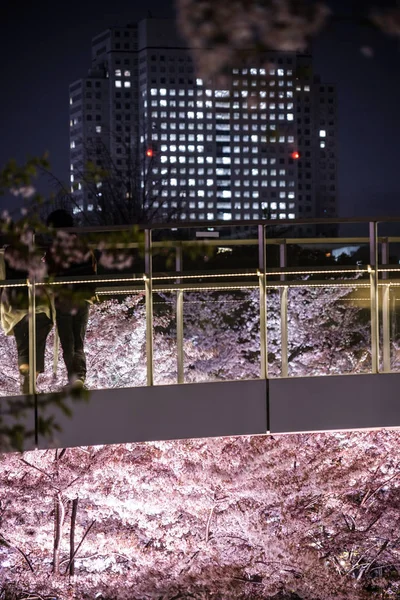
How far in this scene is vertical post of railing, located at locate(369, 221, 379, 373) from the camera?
5504 mm

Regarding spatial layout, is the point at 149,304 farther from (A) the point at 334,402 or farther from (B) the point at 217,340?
(B) the point at 217,340

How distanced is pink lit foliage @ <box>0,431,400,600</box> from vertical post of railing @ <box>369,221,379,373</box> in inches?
230

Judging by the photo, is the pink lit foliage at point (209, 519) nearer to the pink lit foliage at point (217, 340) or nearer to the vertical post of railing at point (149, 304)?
the pink lit foliage at point (217, 340)

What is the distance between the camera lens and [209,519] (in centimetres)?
1216

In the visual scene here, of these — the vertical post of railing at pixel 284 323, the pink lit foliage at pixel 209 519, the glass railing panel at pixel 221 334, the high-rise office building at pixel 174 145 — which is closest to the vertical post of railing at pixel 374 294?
the vertical post of railing at pixel 284 323

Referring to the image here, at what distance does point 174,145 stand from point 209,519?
107 ft

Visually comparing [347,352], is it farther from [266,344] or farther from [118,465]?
[118,465]

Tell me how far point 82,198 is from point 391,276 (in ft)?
85.9

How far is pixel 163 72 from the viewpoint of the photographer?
160 feet

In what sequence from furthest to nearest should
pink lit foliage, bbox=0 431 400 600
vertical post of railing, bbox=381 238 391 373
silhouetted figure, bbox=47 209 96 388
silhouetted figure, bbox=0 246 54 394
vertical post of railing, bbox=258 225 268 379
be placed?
pink lit foliage, bbox=0 431 400 600 < vertical post of railing, bbox=381 238 391 373 < vertical post of railing, bbox=258 225 268 379 < silhouetted figure, bbox=0 246 54 394 < silhouetted figure, bbox=47 209 96 388

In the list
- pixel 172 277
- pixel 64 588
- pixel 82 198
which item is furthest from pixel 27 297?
pixel 82 198

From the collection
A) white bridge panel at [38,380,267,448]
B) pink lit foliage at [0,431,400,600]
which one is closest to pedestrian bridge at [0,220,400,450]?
white bridge panel at [38,380,267,448]

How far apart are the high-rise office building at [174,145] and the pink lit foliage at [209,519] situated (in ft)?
61.3

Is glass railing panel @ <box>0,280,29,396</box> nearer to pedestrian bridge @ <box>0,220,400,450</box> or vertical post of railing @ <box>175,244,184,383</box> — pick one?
pedestrian bridge @ <box>0,220,400,450</box>
